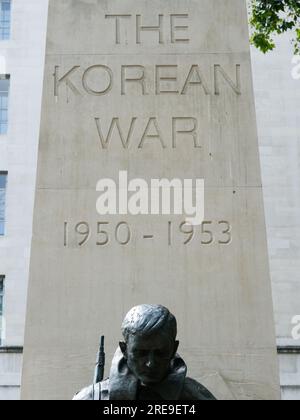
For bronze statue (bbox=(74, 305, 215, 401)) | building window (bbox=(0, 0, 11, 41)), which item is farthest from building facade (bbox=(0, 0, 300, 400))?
bronze statue (bbox=(74, 305, 215, 401))

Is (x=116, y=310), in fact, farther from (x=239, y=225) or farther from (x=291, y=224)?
(x=291, y=224)

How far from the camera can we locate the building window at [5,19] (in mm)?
31109

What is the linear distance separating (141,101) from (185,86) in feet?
1.69

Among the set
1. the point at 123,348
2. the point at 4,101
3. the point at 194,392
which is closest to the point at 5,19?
the point at 4,101

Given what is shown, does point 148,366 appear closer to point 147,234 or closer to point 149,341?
point 149,341

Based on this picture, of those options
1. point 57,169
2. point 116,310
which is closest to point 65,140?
point 57,169

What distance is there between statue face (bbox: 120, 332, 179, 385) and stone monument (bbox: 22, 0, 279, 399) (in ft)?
11.2

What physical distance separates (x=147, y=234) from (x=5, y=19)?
72.8 ft

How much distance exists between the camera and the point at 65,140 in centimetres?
1075

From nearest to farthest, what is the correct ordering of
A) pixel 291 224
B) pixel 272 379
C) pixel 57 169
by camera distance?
pixel 272 379 → pixel 57 169 → pixel 291 224

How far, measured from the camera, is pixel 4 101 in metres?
30.6

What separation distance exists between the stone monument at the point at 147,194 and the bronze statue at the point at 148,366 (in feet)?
9.22

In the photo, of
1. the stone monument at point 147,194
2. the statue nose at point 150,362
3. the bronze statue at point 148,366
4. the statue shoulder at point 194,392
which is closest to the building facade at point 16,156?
the stone monument at point 147,194
